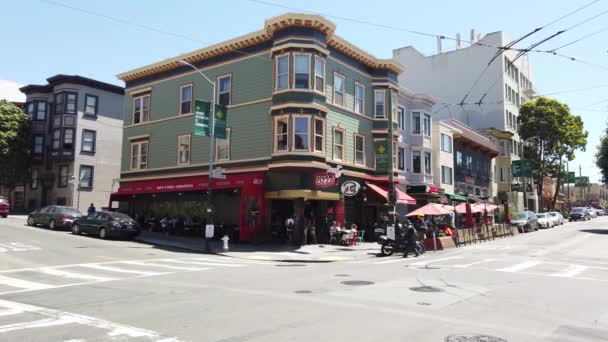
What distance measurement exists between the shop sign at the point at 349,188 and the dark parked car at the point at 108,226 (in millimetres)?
11997

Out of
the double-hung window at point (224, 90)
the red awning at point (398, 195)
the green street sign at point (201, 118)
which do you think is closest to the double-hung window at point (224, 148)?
the double-hung window at point (224, 90)

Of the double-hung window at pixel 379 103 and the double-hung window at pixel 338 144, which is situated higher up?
the double-hung window at pixel 379 103

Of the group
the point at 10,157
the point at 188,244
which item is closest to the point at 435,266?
the point at 188,244

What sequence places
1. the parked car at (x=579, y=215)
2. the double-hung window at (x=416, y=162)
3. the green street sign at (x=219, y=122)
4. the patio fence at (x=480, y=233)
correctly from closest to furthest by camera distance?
the green street sign at (x=219, y=122) < the patio fence at (x=480, y=233) < the double-hung window at (x=416, y=162) < the parked car at (x=579, y=215)

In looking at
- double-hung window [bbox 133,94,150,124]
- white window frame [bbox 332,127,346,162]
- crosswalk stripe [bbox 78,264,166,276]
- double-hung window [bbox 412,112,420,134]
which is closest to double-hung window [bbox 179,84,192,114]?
double-hung window [bbox 133,94,150,124]

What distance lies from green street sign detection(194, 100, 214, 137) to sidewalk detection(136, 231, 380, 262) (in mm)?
5736

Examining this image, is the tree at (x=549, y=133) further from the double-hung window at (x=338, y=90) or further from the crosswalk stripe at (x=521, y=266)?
the crosswalk stripe at (x=521, y=266)

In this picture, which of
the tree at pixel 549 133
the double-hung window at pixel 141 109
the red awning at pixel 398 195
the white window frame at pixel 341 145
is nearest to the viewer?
the white window frame at pixel 341 145

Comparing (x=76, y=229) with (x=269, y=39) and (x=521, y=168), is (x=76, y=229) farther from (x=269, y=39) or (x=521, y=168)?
(x=521, y=168)

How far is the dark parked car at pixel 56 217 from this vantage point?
29156 mm

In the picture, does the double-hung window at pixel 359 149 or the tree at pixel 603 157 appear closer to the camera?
the double-hung window at pixel 359 149

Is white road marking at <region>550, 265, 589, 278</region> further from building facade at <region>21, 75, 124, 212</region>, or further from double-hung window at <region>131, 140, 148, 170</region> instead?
building facade at <region>21, 75, 124, 212</region>

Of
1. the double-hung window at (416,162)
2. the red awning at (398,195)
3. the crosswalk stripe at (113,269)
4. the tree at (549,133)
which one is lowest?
the crosswalk stripe at (113,269)

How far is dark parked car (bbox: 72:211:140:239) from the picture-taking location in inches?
997
